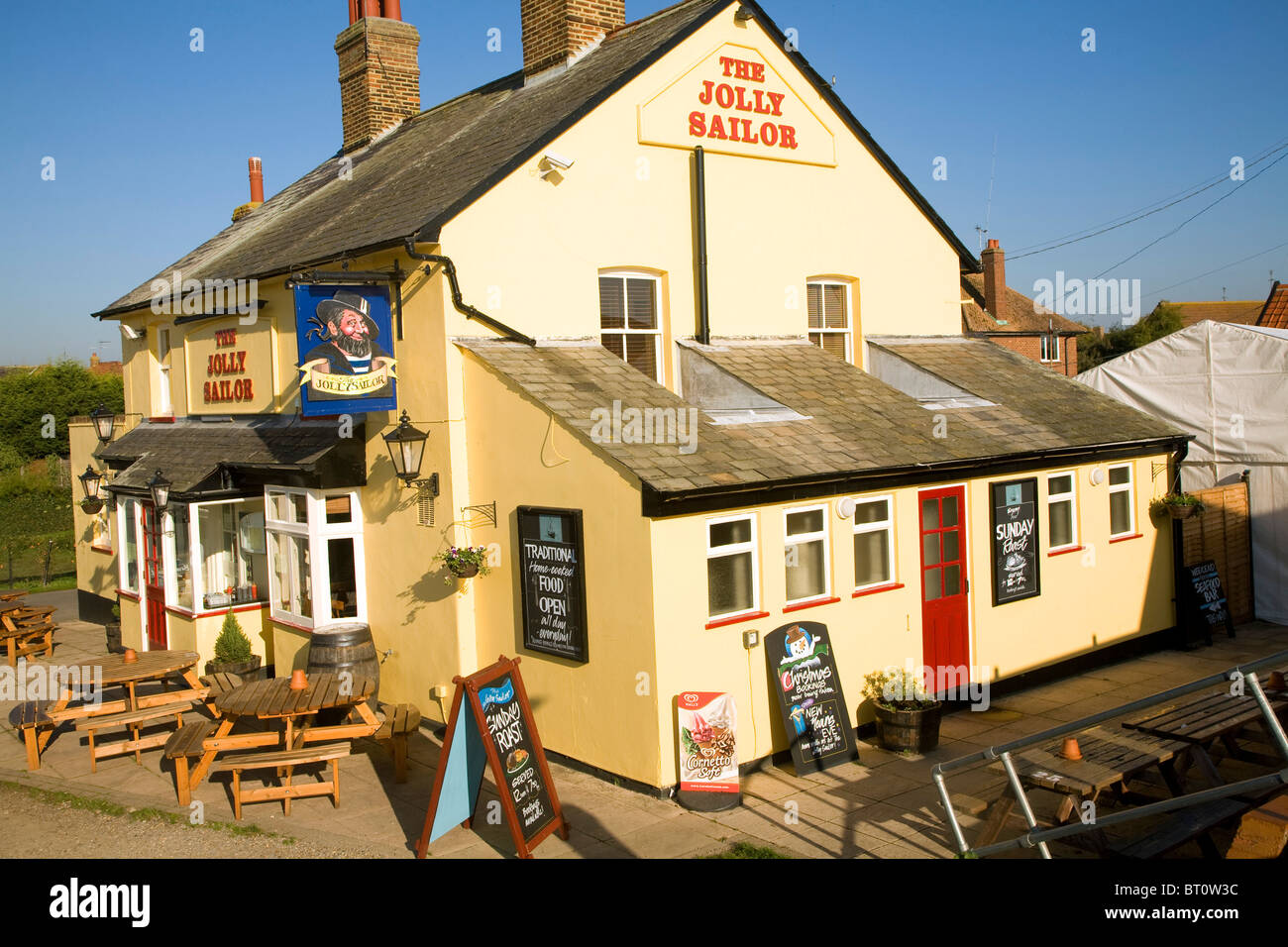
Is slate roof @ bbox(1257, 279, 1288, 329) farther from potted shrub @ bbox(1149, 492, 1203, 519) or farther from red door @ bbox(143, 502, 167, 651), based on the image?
red door @ bbox(143, 502, 167, 651)

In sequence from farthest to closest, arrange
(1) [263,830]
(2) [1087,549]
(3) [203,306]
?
(3) [203,306] < (2) [1087,549] < (1) [263,830]

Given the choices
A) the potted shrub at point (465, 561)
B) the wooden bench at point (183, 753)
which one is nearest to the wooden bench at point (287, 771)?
the wooden bench at point (183, 753)

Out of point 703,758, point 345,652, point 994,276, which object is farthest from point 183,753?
point 994,276

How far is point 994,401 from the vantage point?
1384 centimetres

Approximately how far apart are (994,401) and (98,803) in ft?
37.8

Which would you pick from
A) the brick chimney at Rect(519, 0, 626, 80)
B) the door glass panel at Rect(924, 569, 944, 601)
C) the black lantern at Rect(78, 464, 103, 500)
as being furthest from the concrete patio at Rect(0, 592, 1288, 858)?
the brick chimney at Rect(519, 0, 626, 80)

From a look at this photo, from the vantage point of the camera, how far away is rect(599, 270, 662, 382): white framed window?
41.6ft

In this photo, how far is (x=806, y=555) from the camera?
10.4 meters

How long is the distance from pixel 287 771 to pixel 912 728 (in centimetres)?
599

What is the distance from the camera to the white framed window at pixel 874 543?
10922 millimetres

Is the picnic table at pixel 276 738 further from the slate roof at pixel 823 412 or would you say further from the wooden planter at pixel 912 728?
the wooden planter at pixel 912 728

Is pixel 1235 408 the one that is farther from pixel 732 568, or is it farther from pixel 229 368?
pixel 229 368

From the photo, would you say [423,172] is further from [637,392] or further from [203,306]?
[637,392]

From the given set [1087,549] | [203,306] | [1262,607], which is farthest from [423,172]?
[1262,607]
